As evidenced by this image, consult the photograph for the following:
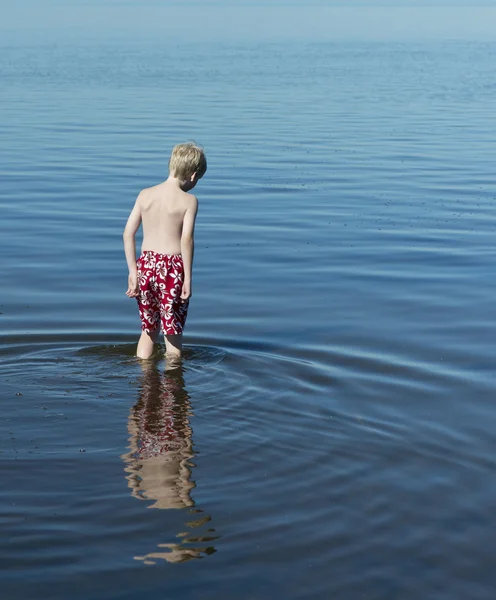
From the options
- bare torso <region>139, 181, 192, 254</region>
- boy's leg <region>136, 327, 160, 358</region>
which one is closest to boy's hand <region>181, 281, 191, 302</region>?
bare torso <region>139, 181, 192, 254</region>

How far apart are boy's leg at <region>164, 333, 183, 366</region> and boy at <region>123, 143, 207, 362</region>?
0.01 metres

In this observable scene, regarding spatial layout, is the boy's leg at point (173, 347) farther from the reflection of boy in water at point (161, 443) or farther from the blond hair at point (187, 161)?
the blond hair at point (187, 161)

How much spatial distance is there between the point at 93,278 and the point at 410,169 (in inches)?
374

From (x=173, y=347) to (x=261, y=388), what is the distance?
0.98m

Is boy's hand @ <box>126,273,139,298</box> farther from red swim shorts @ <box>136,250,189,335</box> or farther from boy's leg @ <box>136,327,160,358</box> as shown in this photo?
boy's leg @ <box>136,327,160,358</box>

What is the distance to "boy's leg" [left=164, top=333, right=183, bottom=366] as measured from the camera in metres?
8.05

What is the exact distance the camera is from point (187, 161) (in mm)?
7598

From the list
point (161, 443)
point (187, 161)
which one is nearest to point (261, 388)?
point (161, 443)

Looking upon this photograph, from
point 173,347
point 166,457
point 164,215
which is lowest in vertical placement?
point 166,457

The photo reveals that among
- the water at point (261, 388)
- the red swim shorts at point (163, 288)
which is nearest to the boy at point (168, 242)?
the red swim shorts at point (163, 288)

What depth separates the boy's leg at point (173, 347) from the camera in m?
8.05

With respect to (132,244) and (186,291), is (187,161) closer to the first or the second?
(132,244)

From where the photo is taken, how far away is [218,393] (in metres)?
7.30

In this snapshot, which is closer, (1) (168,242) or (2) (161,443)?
(2) (161,443)
